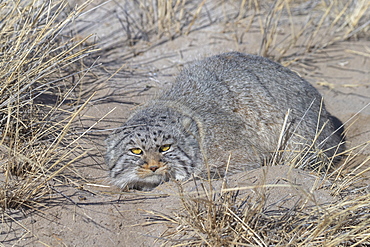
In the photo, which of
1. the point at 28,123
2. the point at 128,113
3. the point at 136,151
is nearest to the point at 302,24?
the point at 128,113

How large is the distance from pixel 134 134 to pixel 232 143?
0.98 m

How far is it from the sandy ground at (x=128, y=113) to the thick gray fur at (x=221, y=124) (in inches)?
9.2

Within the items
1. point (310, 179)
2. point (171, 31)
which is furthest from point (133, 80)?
point (310, 179)

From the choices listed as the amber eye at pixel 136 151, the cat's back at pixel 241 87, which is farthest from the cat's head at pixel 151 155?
the cat's back at pixel 241 87

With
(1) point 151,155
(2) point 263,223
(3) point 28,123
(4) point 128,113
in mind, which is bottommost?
(2) point 263,223

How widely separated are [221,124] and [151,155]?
86cm

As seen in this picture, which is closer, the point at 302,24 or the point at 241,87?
the point at 241,87

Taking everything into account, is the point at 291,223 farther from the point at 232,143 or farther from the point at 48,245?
the point at 48,245

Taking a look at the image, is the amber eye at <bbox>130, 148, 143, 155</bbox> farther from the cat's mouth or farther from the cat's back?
the cat's back

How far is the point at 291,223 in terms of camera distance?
329 centimetres

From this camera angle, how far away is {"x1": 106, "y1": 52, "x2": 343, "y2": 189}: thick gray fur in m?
4.06

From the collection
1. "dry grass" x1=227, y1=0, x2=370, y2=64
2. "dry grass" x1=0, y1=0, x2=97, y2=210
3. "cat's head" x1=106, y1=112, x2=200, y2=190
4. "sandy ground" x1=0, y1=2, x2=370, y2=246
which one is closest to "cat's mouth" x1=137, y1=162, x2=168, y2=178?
"cat's head" x1=106, y1=112, x2=200, y2=190

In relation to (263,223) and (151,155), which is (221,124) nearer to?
(151,155)

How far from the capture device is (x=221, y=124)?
446 centimetres
